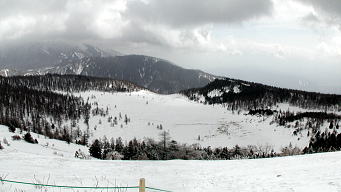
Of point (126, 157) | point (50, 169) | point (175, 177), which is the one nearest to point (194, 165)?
point (175, 177)

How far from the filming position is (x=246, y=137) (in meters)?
179

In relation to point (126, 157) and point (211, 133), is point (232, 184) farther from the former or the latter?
point (211, 133)

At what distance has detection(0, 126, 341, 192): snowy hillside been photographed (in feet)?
50.0

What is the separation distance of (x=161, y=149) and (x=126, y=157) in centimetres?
3442

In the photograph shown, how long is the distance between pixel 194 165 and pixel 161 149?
96175 millimetres

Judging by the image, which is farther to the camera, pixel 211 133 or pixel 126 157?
pixel 211 133

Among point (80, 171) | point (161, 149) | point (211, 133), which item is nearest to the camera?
point (80, 171)

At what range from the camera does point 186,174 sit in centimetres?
1973

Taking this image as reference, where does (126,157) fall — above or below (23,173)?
below

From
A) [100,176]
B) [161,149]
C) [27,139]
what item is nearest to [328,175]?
[100,176]

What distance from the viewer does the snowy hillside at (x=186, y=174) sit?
15242 millimetres

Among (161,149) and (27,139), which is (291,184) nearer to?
(27,139)

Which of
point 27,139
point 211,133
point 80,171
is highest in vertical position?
point 80,171

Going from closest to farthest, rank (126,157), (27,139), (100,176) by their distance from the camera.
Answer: (100,176) < (27,139) < (126,157)
